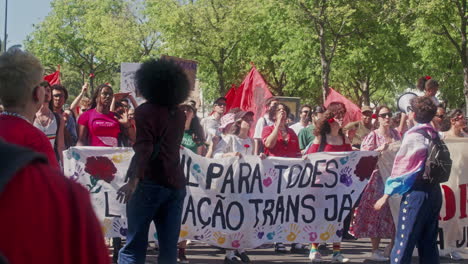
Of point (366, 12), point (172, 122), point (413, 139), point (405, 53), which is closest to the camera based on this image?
point (172, 122)

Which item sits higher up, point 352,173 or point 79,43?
point 79,43

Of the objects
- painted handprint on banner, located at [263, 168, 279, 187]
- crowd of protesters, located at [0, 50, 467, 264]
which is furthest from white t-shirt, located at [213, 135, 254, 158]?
painted handprint on banner, located at [263, 168, 279, 187]

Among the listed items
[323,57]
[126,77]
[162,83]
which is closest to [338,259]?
[162,83]

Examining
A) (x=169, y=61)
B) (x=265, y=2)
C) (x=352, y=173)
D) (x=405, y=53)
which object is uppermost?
(x=265, y=2)

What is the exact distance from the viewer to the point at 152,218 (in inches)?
213

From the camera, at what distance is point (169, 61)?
560 centimetres

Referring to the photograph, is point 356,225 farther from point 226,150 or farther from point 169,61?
point 169,61

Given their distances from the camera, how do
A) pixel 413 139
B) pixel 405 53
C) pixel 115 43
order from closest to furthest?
1. pixel 413 139
2. pixel 405 53
3. pixel 115 43

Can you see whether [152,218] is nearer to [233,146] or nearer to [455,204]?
[233,146]

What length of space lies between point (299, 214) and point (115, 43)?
4412 cm

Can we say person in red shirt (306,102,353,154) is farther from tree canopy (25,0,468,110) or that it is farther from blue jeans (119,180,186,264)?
tree canopy (25,0,468,110)

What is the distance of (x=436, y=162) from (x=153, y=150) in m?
2.41

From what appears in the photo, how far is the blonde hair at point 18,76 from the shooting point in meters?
3.13

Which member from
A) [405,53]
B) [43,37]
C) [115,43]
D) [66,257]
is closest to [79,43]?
[43,37]
